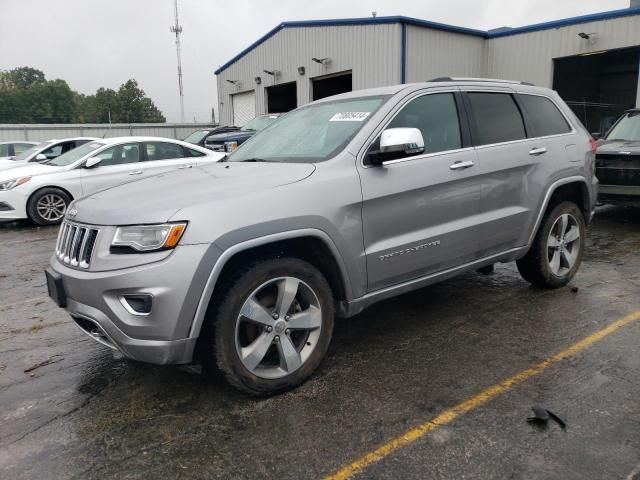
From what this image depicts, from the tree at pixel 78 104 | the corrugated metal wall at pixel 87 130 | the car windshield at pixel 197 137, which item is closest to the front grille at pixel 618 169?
the car windshield at pixel 197 137

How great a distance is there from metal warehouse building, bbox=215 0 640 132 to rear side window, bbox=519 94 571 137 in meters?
13.1

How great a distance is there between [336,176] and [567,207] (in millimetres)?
2668

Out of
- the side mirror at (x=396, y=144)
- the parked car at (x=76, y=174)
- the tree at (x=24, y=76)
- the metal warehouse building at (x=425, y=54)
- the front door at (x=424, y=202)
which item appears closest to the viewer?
the side mirror at (x=396, y=144)

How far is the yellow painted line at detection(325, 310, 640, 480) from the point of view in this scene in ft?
8.27

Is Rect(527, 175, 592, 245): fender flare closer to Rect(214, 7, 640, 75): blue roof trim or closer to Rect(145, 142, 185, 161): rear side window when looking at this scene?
Rect(145, 142, 185, 161): rear side window

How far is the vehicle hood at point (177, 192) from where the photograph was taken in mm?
2844

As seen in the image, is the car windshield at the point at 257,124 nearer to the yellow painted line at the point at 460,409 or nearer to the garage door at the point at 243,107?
the garage door at the point at 243,107

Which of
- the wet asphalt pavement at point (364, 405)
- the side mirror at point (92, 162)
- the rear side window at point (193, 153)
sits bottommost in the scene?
the wet asphalt pavement at point (364, 405)

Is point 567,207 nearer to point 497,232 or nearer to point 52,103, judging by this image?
point 497,232

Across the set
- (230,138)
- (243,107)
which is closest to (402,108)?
(230,138)

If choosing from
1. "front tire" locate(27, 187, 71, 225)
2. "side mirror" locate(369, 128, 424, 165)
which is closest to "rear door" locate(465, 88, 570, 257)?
"side mirror" locate(369, 128, 424, 165)

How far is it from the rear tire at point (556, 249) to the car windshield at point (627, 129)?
16.0 feet

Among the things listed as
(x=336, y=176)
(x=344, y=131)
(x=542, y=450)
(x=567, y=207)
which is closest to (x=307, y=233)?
(x=336, y=176)

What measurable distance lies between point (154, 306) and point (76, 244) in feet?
2.35
